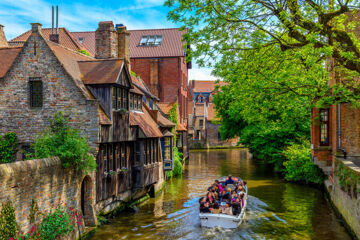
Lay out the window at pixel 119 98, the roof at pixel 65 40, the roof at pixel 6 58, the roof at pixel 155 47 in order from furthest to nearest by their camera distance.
Answer: the roof at pixel 155 47, the roof at pixel 65 40, the window at pixel 119 98, the roof at pixel 6 58

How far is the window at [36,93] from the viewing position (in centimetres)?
1541

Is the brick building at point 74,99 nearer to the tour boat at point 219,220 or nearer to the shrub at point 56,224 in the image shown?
the shrub at point 56,224

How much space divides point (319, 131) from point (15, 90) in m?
17.1

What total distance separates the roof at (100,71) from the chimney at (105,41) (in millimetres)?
3111

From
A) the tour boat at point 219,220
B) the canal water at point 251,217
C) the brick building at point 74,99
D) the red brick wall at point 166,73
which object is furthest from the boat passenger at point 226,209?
the red brick wall at point 166,73

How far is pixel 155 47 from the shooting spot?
43.6 metres

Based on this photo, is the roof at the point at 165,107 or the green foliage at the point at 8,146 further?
the roof at the point at 165,107

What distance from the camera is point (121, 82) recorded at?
16672mm

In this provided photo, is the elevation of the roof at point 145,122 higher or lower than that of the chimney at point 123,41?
lower

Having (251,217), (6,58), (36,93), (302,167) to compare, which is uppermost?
(6,58)

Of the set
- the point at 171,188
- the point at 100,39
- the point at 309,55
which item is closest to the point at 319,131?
the point at 171,188

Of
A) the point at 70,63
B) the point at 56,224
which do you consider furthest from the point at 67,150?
the point at 70,63

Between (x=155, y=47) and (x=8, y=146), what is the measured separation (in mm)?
30131

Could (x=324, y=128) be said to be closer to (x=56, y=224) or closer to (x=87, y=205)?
(x=87, y=205)
